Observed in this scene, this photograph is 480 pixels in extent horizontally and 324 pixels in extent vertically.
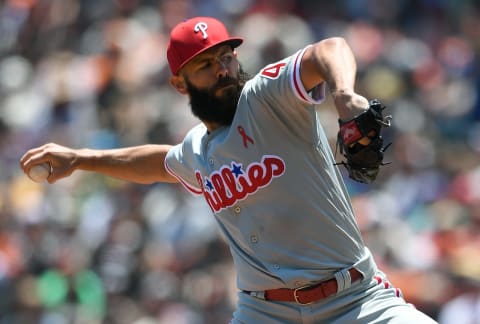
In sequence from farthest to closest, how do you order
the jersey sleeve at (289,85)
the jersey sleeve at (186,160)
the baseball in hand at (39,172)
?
the baseball in hand at (39,172), the jersey sleeve at (186,160), the jersey sleeve at (289,85)

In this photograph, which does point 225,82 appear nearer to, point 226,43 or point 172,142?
point 226,43

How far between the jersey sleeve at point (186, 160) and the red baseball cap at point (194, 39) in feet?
1.07

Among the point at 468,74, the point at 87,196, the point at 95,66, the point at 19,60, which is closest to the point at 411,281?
the point at 468,74

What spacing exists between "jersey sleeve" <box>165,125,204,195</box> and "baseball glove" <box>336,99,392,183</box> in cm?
112

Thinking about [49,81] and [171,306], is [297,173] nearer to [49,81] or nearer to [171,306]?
[171,306]

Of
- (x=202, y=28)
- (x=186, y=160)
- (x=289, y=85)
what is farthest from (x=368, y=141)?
(x=186, y=160)

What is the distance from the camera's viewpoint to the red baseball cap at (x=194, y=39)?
164 inches

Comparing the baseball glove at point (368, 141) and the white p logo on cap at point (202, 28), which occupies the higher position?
the white p logo on cap at point (202, 28)

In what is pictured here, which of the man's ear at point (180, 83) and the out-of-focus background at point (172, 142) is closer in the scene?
the man's ear at point (180, 83)

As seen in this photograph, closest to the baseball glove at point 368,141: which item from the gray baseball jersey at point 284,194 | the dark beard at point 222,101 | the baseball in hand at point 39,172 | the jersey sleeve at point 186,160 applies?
the gray baseball jersey at point 284,194

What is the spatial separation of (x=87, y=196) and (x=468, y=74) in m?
4.05

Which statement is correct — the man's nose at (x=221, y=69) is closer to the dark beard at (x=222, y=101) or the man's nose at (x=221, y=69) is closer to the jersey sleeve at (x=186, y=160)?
the dark beard at (x=222, y=101)

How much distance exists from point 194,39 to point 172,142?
18.5ft

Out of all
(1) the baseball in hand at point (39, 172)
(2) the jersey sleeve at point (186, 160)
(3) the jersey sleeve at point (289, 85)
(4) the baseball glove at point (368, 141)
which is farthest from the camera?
(1) the baseball in hand at point (39, 172)
